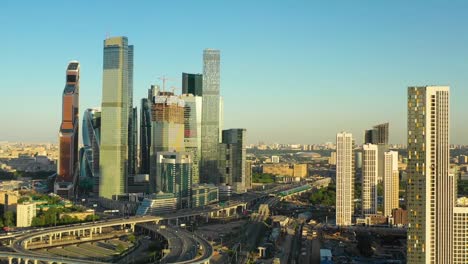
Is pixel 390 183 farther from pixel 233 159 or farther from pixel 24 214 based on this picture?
pixel 24 214

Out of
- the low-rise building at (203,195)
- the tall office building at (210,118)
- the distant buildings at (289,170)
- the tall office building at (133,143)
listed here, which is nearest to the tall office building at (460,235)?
the low-rise building at (203,195)

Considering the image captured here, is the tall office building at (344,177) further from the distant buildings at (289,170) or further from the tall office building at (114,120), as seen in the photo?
the distant buildings at (289,170)

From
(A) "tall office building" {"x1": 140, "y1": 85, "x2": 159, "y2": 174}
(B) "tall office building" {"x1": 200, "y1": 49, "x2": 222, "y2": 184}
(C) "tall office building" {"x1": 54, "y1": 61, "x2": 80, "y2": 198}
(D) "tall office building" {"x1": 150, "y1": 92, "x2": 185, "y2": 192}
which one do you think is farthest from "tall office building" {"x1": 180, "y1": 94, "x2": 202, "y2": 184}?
(C) "tall office building" {"x1": 54, "y1": 61, "x2": 80, "y2": 198}

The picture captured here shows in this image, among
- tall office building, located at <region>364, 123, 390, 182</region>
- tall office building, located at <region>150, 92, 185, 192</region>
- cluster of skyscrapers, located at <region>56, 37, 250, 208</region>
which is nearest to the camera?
tall office building, located at <region>364, 123, 390, 182</region>

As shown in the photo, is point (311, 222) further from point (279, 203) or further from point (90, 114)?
point (90, 114)

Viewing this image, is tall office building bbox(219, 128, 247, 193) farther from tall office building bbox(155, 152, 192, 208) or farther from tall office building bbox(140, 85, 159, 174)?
tall office building bbox(155, 152, 192, 208)
